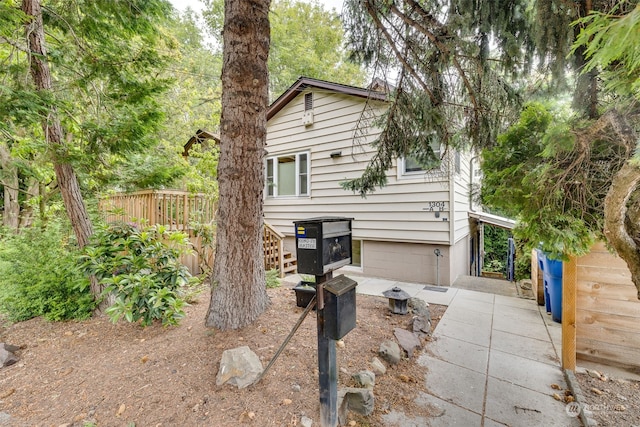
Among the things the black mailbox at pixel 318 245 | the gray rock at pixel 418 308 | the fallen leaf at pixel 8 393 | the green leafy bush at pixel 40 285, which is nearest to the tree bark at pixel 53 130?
the green leafy bush at pixel 40 285

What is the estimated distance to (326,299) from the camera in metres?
1.76

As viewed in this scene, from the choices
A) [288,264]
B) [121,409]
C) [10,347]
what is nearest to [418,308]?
[121,409]

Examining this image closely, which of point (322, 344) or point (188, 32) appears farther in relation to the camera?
point (188, 32)

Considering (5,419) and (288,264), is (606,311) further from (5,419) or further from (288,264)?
(288,264)

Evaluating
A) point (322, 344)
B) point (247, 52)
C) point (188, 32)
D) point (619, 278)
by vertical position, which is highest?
point (188, 32)

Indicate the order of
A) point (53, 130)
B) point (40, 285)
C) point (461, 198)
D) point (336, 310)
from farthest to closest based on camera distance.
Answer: point (461, 198)
point (40, 285)
point (53, 130)
point (336, 310)

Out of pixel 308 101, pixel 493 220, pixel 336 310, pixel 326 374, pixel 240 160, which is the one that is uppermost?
pixel 308 101

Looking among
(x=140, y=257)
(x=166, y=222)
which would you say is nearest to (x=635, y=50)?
(x=140, y=257)

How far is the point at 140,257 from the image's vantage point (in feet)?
9.50

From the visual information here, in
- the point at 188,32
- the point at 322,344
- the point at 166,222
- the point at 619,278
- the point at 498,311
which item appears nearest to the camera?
the point at 322,344

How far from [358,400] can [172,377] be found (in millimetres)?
1453

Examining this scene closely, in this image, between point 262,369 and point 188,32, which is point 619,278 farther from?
point 188,32

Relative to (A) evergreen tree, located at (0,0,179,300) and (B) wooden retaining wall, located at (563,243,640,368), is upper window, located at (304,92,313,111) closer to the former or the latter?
(A) evergreen tree, located at (0,0,179,300)

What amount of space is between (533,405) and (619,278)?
4.95 ft
